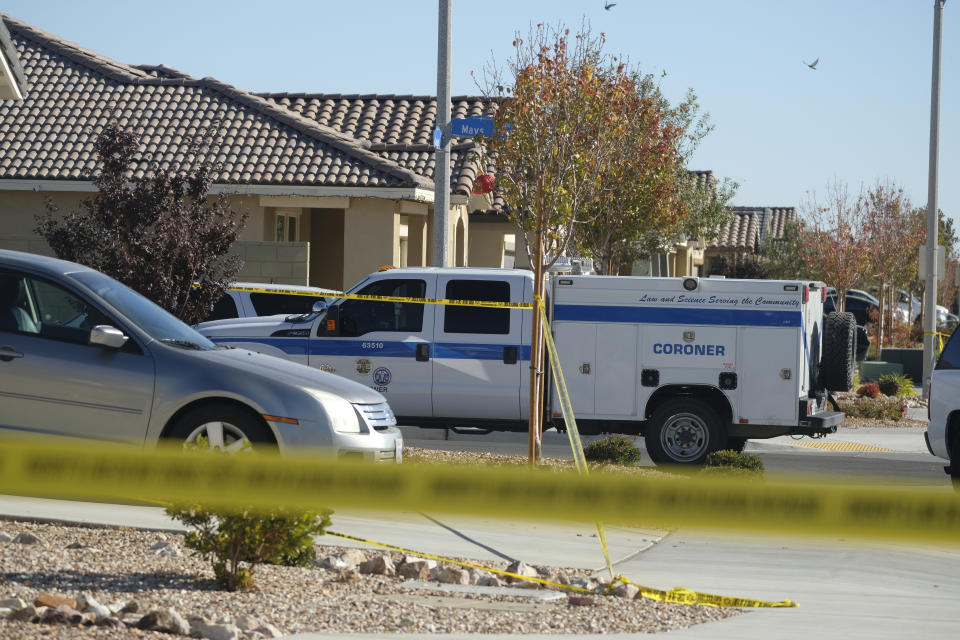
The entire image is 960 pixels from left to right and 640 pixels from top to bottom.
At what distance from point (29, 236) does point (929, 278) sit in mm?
17436

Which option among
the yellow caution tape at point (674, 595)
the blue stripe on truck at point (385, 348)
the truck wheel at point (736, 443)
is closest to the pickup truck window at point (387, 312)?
the blue stripe on truck at point (385, 348)

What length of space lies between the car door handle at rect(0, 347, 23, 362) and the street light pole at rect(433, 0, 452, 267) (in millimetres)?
9241

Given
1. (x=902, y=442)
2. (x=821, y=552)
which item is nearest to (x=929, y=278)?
(x=902, y=442)

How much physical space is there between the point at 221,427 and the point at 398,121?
2318 cm

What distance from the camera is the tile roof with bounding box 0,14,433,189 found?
24656 millimetres

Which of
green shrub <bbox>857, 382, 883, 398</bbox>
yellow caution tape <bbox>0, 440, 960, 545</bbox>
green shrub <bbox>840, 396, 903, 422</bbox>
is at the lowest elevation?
green shrub <bbox>840, 396, 903, 422</bbox>

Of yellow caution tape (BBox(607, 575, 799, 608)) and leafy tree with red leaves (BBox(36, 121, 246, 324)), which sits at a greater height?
leafy tree with red leaves (BBox(36, 121, 246, 324))

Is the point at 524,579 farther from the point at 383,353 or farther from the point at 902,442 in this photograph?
the point at 902,442

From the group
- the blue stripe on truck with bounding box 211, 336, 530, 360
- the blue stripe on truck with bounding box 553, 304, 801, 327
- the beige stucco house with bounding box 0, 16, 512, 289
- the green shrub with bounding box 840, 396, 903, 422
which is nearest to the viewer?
the blue stripe on truck with bounding box 553, 304, 801, 327

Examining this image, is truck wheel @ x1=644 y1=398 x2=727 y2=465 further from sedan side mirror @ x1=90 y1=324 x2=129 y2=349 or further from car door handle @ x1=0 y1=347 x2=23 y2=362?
car door handle @ x1=0 y1=347 x2=23 y2=362

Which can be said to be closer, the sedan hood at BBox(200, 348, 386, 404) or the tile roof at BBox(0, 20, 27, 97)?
the sedan hood at BBox(200, 348, 386, 404)

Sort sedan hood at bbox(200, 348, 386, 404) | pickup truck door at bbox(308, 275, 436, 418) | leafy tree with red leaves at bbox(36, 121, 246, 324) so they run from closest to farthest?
sedan hood at bbox(200, 348, 386, 404) < pickup truck door at bbox(308, 275, 436, 418) < leafy tree with red leaves at bbox(36, 121, 246, 324)

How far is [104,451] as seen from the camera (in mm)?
4191

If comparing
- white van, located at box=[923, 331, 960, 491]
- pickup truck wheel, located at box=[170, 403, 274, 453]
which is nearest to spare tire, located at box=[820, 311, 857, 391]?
white van, located at box=[923, 331, 960, 491]
